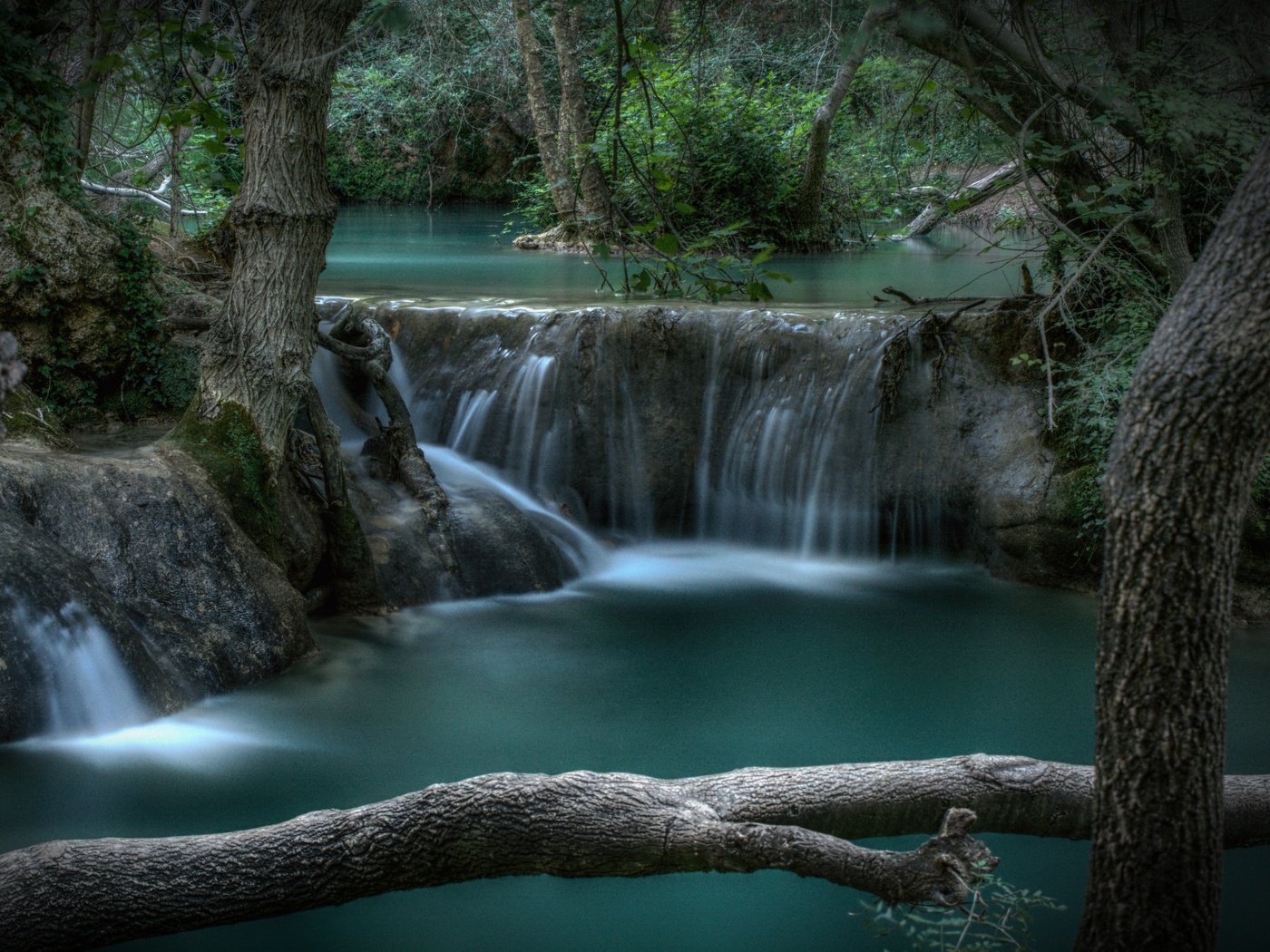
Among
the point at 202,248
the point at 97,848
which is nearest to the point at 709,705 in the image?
the point at 97,848

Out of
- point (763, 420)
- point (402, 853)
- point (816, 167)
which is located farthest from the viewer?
point (816, 167)

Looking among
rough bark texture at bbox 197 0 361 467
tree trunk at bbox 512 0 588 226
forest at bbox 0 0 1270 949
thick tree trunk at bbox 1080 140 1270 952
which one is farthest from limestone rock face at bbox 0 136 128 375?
tree trunk at bbox 512 0 588 226

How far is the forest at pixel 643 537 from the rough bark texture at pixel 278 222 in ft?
0.07

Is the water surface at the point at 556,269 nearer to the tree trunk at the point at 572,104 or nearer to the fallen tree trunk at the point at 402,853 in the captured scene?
the tree trunk at the point at 572,104

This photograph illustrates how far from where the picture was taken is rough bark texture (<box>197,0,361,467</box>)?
641 centimetres

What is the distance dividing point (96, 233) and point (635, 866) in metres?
6.54

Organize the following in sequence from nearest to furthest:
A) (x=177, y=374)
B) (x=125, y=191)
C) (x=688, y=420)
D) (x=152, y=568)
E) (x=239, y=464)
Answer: (x=152, y=568)
(x=239, y=464)
(x=177, y=374)
(x=688, y=420)
(x=125, y=191)

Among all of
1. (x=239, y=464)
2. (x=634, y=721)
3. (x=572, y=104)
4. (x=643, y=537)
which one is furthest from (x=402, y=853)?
(x=572, y=104)

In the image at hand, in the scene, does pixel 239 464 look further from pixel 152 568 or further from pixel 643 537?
pixel 643 537

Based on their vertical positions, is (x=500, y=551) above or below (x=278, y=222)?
→ below

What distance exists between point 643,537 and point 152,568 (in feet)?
13.5

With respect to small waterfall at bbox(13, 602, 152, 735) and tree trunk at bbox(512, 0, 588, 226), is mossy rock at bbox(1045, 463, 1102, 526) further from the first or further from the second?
tree trunk at bbox(512, 0, 588, 226)

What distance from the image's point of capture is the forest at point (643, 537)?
3.01m

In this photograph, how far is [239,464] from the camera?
22.2 feet
